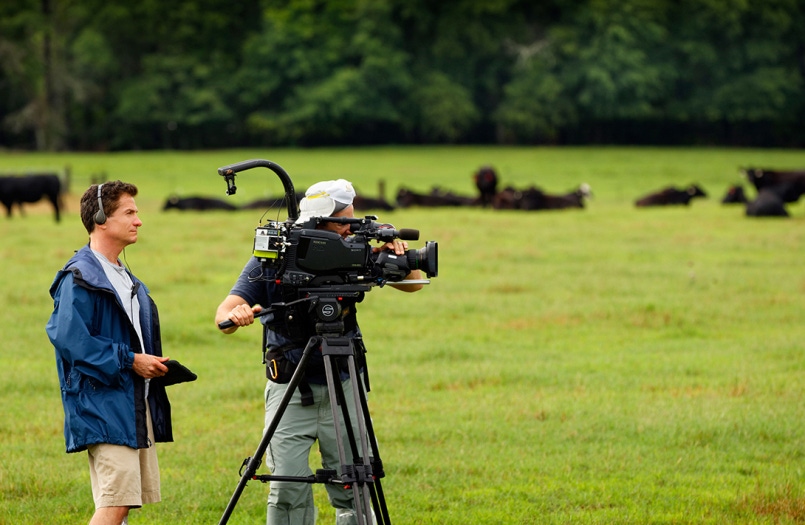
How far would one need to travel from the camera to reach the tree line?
2798 inches

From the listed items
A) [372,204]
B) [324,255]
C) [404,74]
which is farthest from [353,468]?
[404,74]

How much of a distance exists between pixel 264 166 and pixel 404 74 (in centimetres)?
6856

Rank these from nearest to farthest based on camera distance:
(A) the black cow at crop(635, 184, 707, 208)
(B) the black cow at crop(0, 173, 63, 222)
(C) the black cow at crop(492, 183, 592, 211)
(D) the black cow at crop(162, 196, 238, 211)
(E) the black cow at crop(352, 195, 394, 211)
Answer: (B) the black cow at crop(0, 173, 63, 222) < (C) the black cow at crop(492, 183, 592, 211) < (D) the black cow at crop(162, 196, 238, 211) < (E) the black cow at crop(352, 195, 394, 211) < (A) the black cow at crop(635, 184, 707, 208)

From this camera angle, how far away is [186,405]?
10.2 metres

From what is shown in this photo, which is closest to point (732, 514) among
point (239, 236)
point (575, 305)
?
point (575, 305)

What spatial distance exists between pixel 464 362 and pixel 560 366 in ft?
3.35

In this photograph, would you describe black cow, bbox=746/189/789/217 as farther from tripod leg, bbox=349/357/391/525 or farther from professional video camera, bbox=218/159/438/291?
professional video camera, bbox=218/159/438/291

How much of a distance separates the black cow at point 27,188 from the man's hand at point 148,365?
84.3 ft

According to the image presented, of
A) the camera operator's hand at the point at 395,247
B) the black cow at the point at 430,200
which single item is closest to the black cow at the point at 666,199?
the black cow at the point at 430,200

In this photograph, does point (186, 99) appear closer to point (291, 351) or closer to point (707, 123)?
point (707, 123)

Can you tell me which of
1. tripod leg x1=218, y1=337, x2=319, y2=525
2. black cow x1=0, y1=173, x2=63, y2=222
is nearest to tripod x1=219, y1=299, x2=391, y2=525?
tripod leg x1=218, y1=337, x2=319, y2=525

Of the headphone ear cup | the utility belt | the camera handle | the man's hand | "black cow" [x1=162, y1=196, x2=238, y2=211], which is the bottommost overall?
"black cow" [x1=162, y1=196, x2=238, y2=211]

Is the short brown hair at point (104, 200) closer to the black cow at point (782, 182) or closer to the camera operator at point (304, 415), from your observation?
the camera operator at point (304, 415)

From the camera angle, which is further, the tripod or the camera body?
the camera body
